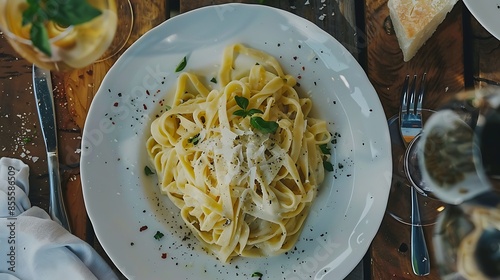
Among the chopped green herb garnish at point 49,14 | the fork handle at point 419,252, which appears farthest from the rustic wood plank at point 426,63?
the chopped green herb garnish at point 49,14

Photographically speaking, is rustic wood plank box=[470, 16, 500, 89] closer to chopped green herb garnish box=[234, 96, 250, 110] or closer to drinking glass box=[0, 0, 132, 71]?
chopped green herb garnish box=[234, 96, 250, 110]

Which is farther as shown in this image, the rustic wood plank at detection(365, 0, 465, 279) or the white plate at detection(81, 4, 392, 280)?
the rustic wood plank at detection(365, 0, 465, 279)

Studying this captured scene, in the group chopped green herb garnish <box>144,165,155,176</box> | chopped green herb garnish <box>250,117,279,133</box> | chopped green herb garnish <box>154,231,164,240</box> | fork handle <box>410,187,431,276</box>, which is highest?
chopped green herb garnish <box>250,117,279,133</box>

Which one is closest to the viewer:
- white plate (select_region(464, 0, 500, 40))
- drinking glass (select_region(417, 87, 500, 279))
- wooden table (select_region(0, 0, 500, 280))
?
drinking glass (select_region(417, 87, 500, 279))

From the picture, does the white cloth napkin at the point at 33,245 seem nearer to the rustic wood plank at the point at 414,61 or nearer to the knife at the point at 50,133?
the knife at the point at 50,133

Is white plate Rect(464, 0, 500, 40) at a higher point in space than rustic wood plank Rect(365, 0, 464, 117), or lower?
higher

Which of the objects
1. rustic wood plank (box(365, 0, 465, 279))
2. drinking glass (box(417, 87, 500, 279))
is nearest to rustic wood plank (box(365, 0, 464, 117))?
rustic wood plank (box(365, 0, 465, 279))

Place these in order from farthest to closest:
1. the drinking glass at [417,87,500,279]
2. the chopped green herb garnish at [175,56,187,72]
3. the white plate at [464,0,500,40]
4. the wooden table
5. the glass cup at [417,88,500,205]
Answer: the wooden table < the chopped green herb garnish at [175,56,187,72] < the white plate at [464,0,500,40] < the glass cup at [417,88,500,205] < the drinking glass at [417,87,500,279]
